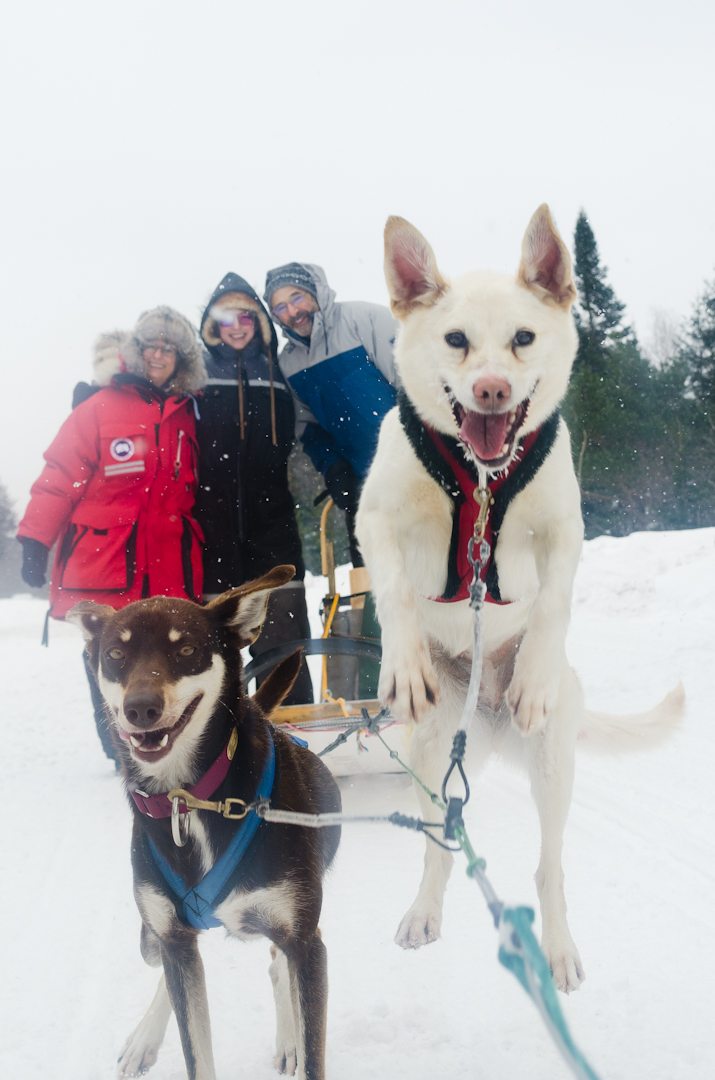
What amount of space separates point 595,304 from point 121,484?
2186 cm

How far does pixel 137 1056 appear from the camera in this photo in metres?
1.69

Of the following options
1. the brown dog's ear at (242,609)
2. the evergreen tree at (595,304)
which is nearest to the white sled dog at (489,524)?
the brown dog's ear at (242,609)

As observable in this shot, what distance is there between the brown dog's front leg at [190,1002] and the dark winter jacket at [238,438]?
1844 mm

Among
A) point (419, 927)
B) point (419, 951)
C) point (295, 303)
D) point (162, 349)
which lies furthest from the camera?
point (295, 303)

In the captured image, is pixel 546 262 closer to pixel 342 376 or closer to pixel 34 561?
pixel 342 376

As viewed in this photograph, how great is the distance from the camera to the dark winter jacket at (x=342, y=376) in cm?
236

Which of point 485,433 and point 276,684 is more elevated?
point 485,433

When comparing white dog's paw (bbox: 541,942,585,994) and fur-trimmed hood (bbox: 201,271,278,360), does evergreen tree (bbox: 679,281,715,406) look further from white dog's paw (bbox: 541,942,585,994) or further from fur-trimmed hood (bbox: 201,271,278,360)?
white dog's paw (bbox: 541,942,585,994)

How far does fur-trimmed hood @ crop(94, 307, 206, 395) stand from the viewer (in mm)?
2605

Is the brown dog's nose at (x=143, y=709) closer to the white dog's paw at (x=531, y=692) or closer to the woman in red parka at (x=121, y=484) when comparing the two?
the white dog's paw at (x=531, y=692)

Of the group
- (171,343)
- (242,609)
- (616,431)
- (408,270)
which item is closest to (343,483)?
(171,343)

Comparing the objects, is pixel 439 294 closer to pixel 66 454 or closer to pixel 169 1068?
pixel 66 454

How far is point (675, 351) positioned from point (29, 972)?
26.0 metres

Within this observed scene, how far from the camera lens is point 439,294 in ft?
5.33
